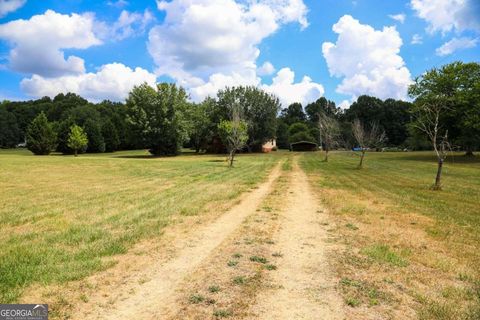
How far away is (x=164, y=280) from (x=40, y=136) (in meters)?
58.8

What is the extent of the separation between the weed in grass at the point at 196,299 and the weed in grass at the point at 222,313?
0.40 m

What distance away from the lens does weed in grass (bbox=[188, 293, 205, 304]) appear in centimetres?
490

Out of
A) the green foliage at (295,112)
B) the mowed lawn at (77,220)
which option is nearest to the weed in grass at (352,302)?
the mowed lawn at (77,220)

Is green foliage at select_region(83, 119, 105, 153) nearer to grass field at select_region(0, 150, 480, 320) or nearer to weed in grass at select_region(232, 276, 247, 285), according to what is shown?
grass field at select_region(0, 150, 480, 320)

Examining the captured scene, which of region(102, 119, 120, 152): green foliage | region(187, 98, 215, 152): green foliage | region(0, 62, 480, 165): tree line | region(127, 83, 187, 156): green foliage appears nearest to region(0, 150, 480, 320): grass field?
region(0, 62, 480, 165): tree line

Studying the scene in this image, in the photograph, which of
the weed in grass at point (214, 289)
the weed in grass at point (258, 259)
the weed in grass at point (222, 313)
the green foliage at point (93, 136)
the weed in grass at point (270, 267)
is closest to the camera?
the weed in grass at point (222, 313)

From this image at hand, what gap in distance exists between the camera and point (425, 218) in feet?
35.7

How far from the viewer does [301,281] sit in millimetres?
5680

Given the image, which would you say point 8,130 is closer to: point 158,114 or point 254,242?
point 158,114

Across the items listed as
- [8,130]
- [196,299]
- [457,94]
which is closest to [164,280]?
[196,299]

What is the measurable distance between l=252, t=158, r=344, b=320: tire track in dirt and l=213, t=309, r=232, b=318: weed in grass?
0.35 metres

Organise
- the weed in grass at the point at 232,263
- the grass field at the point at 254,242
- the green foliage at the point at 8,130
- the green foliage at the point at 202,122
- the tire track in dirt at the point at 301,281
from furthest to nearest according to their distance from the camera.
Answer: the green foliage at the point at 8,130, the green foliage at the point at 202,122, the weed in grass at the point at 232,263, the grass field at the point at 254,242, the tire track in dirt at the point at 301,281

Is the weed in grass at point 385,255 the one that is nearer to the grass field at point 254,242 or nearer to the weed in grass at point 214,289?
the grass field at point 254,242

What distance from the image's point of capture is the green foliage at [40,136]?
5494 centimetres
